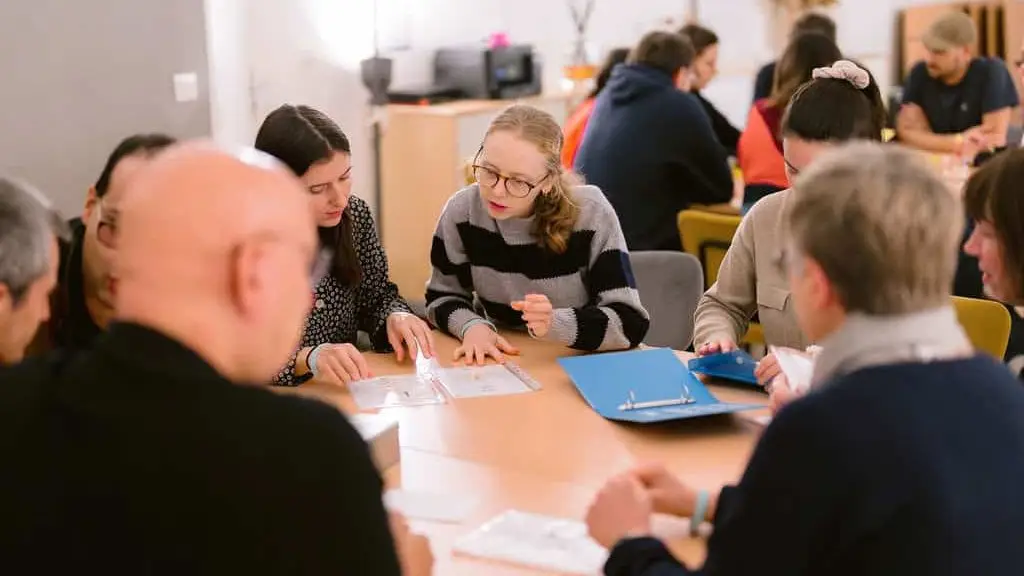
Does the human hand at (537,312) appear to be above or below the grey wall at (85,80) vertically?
below

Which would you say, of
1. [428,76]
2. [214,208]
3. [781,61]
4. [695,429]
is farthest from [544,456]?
[428,76]

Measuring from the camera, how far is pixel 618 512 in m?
1.63

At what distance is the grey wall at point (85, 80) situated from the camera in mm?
3789

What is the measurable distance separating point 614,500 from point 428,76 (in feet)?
15.8

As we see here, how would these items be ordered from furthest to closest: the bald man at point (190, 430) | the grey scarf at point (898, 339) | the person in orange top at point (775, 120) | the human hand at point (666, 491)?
1. the person in orange top at point (775, 120)
2. the human hand at point (666, 491)
3. the grey scarf at point (898, 339)
4. the bald man at point (190, 430)

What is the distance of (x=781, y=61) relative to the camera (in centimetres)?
436

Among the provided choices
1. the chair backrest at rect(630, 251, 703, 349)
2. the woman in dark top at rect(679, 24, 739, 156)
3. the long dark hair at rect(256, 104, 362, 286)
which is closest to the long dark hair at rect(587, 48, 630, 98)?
the woman in dark top at rect(679, 24, 739, 156)

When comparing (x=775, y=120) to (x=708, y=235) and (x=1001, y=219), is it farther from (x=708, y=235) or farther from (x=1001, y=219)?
(x=1001, y=219)

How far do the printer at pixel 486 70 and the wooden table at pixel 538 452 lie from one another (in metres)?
3.76

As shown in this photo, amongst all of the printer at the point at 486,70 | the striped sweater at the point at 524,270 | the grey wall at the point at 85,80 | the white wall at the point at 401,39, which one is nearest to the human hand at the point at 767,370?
the striped sweater at the point at 524,270

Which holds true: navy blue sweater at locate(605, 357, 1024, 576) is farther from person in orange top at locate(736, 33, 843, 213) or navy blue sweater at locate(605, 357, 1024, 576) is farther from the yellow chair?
person in orange top at locate(736, 33, 843, 213)

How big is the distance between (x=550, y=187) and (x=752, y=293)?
1.78 ft

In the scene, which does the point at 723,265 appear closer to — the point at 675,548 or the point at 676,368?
the point at 676,368

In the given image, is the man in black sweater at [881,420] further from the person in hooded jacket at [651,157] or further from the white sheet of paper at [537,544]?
the person in hooded jacket at [651,157]
